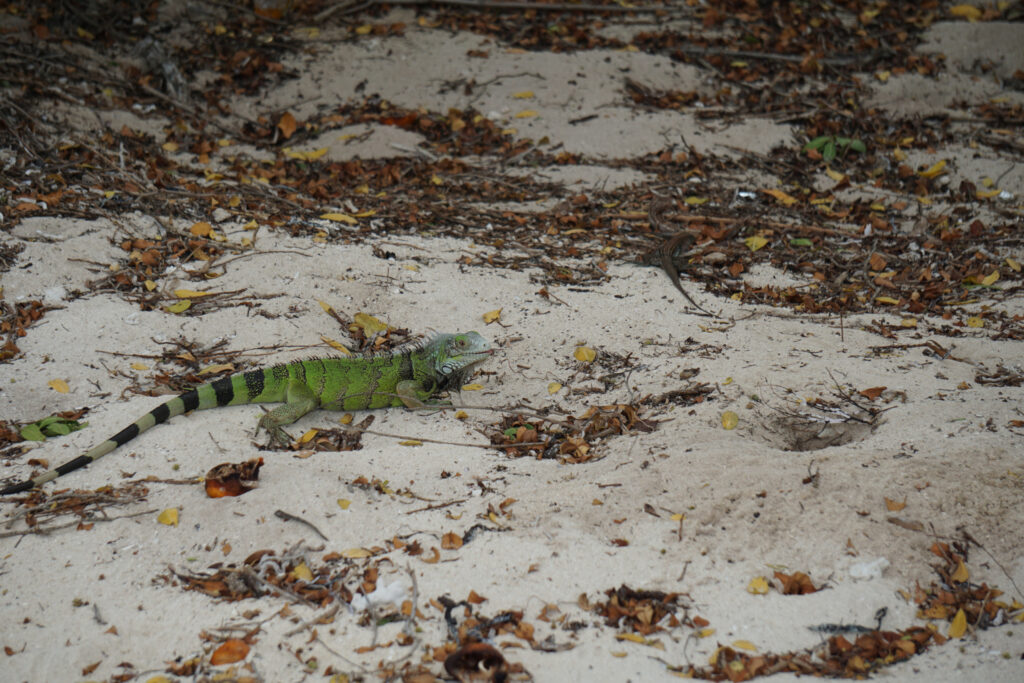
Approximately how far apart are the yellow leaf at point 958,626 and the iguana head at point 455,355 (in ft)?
7.98

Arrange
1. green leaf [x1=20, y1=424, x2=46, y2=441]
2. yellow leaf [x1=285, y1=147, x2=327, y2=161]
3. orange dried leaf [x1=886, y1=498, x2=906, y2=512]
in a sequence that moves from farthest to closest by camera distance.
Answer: yellow leaf [x1=285, y1=147, x2=327, y2=161] → green leaf [x1=20, y1=424, x2=46, y2=441] → orange dried leaf [x1=886, y1=498, x2=906, y2=512]

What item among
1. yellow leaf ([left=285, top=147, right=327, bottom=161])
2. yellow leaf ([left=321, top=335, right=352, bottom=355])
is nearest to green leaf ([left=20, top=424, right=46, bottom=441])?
yellow leaf ([left=321, top=335, right=352, bottom=355])

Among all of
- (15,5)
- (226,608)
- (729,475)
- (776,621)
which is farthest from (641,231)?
(15,5)

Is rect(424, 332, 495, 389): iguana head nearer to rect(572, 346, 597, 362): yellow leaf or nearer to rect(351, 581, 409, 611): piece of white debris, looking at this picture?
rect(572, 346, 597, 362): yellow leaf

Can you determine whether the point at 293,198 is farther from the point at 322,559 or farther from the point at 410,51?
the point at 322,559

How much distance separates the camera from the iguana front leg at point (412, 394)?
431 centimetres

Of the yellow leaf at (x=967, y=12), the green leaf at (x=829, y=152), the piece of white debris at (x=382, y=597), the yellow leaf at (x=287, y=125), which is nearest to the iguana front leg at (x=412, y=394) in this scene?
the piece of white debris at (x=382, y=597)

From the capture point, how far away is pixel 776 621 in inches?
100.0

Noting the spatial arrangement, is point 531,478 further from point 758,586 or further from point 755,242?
point 755,242

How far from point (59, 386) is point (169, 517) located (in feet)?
4.72

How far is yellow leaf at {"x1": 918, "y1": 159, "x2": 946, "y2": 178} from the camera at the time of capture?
6750 mm

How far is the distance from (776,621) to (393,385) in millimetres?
2479

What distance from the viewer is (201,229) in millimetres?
5203

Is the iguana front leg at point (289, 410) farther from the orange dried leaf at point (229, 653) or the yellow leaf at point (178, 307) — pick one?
the orange dried leaf at point (229, 653)
